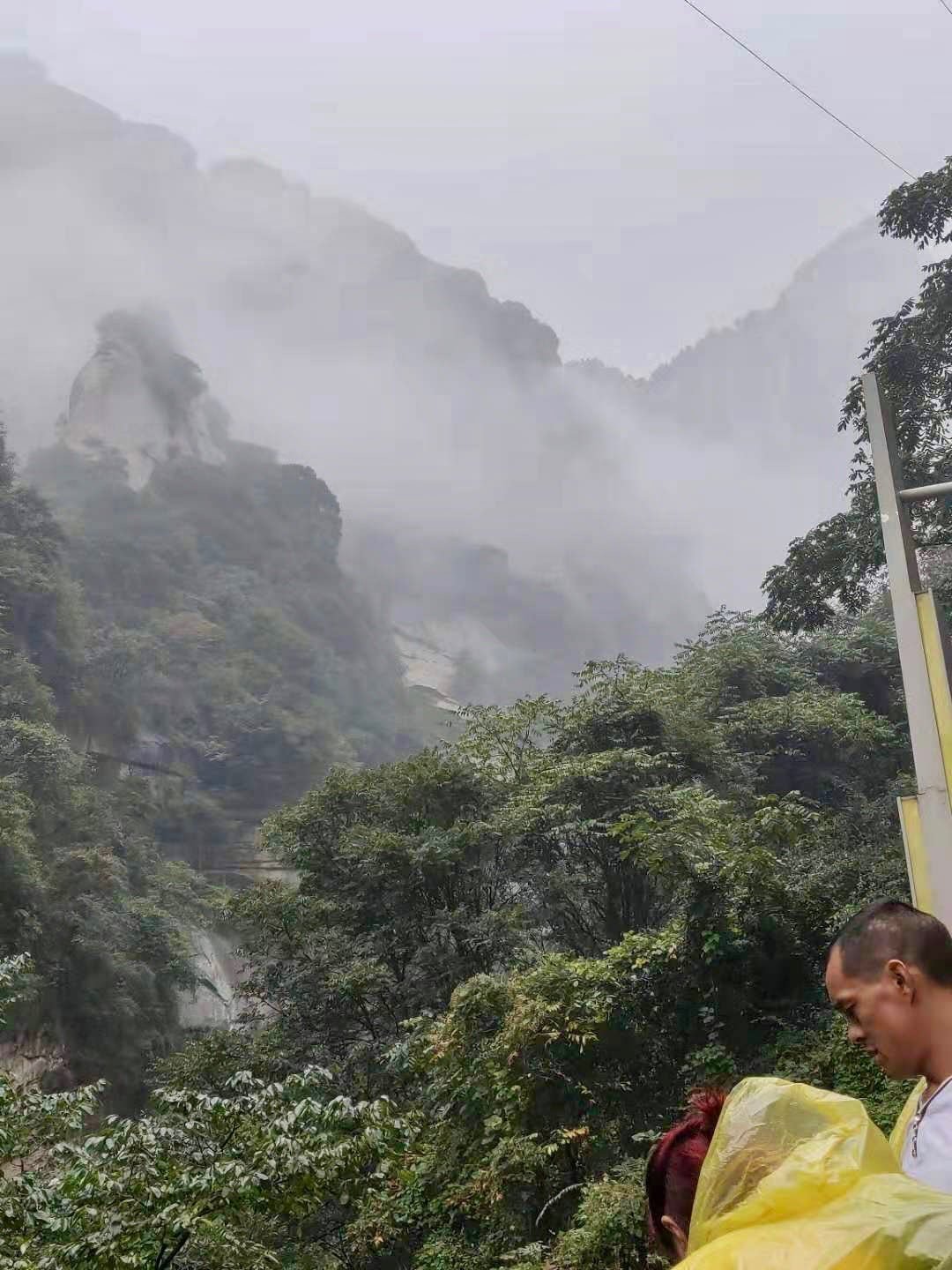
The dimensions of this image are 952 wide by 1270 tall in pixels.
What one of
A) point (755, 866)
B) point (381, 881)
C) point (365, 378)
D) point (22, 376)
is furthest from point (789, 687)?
point (365, 378)

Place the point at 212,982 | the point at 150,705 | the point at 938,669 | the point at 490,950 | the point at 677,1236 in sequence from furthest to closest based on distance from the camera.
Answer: the point at 150,705
the point at 212,982
the point at 490,950
the point at 938,669
the point at 677,1236

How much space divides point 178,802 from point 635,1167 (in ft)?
106

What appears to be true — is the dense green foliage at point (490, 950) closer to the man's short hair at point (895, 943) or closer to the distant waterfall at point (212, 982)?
the distant waterfall at point (212, 982)

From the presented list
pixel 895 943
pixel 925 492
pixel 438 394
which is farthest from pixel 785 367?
pixel 895 943

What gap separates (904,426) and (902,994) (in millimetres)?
12204

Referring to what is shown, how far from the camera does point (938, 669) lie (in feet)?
13.8

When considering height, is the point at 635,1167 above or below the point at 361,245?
below

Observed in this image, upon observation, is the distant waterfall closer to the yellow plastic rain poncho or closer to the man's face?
the man's face

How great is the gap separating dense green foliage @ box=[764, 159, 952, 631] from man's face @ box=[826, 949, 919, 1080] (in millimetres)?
10535

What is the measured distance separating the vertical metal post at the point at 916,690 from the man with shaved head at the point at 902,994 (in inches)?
107

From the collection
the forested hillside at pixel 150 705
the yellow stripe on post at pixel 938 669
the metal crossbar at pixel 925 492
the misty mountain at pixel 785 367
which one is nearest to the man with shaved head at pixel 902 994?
the yellow stripe on post at pixel 938 669

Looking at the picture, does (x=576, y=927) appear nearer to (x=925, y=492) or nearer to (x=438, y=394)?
(x=925, y=492)

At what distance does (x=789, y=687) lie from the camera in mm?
18859

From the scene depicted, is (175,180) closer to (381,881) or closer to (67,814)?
(67,814)
